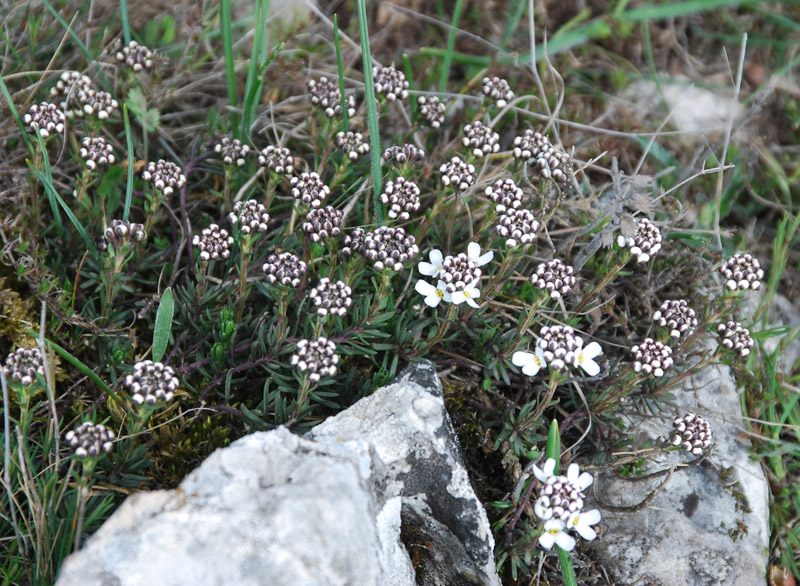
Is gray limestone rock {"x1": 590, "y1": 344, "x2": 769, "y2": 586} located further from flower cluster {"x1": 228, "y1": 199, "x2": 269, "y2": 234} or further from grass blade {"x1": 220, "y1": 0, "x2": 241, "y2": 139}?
grass blade {"x1": 220, "y1": 0, "x2": 241, "y2": 139}

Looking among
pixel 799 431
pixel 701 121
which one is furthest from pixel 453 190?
pixel 701 121

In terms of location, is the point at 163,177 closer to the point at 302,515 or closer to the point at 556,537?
the point at 302,515

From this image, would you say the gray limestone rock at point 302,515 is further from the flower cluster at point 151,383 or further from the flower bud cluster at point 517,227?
the flower bud cluster at point 517,227

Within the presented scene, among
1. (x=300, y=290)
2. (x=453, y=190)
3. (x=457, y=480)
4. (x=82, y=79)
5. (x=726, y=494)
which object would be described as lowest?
(x=726, y=494)

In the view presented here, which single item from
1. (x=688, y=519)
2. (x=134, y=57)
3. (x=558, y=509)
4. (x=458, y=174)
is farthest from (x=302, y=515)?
(x=134, y=57)

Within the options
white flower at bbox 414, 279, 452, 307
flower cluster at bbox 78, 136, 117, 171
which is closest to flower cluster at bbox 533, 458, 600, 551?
white flower at bbox 414, 279, 452, 307

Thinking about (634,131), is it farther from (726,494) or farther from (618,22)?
(726,494)

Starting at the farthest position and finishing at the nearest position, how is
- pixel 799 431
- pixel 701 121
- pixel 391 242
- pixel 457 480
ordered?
pixel 701 121 < pixel 799 431 < pixel 391 242 < pixel 457 480

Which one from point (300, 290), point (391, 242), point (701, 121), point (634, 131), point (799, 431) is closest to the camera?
point (391, 242)
